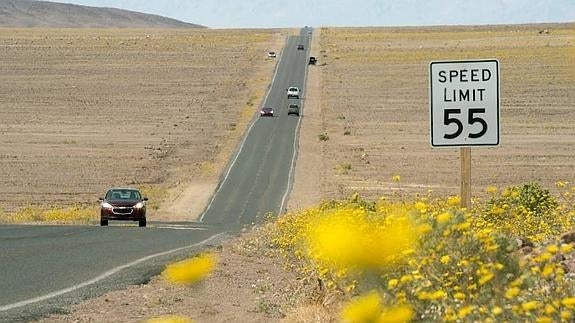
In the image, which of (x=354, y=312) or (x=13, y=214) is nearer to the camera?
(x=354, y=312)

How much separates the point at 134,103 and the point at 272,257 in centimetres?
7428

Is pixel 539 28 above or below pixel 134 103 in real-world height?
above

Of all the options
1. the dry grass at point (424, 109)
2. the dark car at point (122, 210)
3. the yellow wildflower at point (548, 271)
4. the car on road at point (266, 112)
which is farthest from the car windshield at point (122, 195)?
the car on road at point (266, 112)

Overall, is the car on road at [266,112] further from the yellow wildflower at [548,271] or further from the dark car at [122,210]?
the yellow wildflower at [548,271]

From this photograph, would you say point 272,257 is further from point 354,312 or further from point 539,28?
point 539,28

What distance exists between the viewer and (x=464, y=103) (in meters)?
9.12

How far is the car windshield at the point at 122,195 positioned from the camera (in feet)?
101

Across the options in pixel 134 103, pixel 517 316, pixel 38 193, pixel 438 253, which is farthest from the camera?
pixel 134 103

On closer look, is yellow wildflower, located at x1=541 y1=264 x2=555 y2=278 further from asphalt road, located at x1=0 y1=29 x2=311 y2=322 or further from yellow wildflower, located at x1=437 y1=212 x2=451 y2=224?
asphalt road, located at x1=0 y1=29 x2=311 y2=322

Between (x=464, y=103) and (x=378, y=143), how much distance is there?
186 ft

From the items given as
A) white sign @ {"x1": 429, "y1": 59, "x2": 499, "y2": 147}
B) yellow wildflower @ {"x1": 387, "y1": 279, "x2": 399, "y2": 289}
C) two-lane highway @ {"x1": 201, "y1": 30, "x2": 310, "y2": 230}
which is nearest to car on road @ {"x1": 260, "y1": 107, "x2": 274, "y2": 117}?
two-lane highway @ {"x1": 201, "y1": 30, "x2": 310, "y2": 230}

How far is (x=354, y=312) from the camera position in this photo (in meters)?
3.33

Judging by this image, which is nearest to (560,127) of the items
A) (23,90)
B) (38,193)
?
(38,193)

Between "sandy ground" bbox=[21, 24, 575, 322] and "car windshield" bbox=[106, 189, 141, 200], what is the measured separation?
782cm
